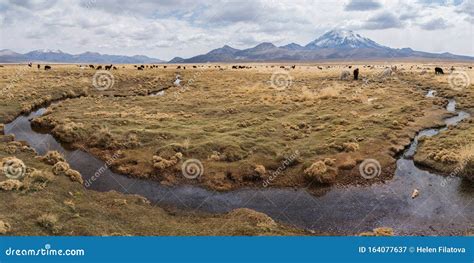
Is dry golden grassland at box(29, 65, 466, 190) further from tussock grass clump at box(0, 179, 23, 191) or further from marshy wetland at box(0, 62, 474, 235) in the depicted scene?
tussock grass clump at box(0, 179, 23, 191)

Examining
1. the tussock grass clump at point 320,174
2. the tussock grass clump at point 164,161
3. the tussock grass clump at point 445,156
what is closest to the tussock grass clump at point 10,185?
the tussock grass clump at point 164,161

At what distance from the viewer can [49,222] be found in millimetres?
18844

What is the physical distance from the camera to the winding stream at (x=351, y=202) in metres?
21.6

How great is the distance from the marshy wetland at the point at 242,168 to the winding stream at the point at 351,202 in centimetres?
A: 10

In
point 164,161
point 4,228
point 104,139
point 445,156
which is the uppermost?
point 104,139

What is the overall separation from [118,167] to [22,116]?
77.1 feet

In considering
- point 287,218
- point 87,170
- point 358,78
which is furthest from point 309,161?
point 358,78

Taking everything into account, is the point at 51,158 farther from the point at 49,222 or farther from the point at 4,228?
the point at 4,228

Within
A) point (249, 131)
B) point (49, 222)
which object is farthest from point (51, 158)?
point (249, 131)

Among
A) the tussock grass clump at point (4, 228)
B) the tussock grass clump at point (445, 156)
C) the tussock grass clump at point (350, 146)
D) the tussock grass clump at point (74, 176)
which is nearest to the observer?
the tussock grass clump at point (4, 228)

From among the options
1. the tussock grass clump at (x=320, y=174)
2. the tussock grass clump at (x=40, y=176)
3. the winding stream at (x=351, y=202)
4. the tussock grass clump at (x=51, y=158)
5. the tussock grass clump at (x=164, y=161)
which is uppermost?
the tussock grass clump at (x=51, y=158)

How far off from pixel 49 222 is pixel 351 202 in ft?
52.8

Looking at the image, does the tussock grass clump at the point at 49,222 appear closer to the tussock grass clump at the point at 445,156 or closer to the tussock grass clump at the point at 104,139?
the tussock grass clump at the point at 104,139

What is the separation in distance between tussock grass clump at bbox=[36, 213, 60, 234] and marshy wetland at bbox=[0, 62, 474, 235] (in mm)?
63
